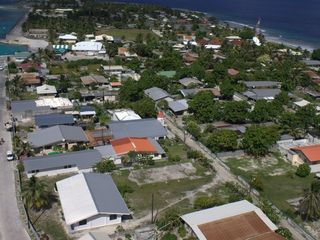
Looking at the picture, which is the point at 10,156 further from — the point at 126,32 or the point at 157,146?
the point at 126,32

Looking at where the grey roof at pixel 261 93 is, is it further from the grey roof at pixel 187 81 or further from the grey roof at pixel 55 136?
the grey roof at pixel 55 136

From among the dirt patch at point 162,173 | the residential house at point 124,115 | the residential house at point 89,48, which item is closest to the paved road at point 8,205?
the dirt patch at point 162,173

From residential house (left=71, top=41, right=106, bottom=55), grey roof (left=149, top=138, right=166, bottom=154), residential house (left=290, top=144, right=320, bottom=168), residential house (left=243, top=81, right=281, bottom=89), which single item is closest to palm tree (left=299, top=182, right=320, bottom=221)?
residential house (left=290, top=144, right=320, bottom=168)

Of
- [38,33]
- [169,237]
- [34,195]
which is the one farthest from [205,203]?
[38,33]

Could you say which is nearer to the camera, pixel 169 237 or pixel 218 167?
pixel 169 237

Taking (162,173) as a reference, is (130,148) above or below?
above

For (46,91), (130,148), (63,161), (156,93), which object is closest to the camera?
(63,161)

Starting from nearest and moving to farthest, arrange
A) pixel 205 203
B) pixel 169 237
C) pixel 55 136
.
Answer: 1. pixel 169 237
2. pixel 205 203
3. pixel 55 136

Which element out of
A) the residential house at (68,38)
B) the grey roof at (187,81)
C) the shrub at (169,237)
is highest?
the shrub at (169,237)
